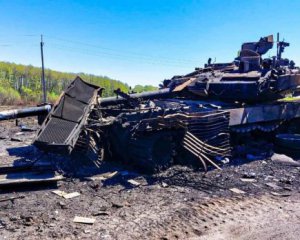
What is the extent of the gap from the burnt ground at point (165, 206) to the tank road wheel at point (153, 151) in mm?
236

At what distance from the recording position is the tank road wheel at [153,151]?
8102mm

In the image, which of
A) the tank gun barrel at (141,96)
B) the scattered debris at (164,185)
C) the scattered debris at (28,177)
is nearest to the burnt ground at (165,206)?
the scattered debris at (164,185)

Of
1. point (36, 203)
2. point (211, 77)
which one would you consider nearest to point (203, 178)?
point (36, 203)

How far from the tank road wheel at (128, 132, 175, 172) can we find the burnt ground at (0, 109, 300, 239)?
236 mm

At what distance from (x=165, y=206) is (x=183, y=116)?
2.81m

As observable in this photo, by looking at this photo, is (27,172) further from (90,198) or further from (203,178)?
(203,178)

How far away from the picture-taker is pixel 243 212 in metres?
6.09

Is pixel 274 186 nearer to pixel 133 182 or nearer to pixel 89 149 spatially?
pixel 133 182

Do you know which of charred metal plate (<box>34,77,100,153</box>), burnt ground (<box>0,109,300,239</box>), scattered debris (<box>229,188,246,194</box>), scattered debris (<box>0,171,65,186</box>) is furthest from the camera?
charred metal plate (<box>34,77,100,153</box>)

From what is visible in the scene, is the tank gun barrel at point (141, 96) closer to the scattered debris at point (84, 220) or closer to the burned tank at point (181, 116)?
the burned tank at point (181, 116)

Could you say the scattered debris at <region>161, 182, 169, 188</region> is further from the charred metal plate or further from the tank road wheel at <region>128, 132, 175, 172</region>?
the charred metal plate

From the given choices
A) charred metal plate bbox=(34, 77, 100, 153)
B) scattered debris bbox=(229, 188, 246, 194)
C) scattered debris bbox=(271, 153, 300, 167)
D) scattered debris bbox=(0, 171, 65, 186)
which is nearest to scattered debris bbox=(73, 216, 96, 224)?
scattered debris bbox=(0, 171, 65, 186)

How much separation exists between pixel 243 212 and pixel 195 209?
0.75 meters

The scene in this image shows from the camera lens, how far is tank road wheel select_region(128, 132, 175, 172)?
8102mm
